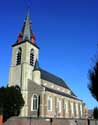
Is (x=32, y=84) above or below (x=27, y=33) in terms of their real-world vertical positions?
below

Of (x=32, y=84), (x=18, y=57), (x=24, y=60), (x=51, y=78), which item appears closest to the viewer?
(x=32, y=84)

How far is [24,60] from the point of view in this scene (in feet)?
155

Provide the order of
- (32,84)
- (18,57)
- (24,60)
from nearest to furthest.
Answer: (32,84), (24,60), (18,57)

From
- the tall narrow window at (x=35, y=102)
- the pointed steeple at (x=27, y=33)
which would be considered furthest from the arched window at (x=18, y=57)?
the tall narrow window at (x=35, y=102)

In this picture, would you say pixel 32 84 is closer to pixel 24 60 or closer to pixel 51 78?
pixel 24 60

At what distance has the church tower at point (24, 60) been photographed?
45.3m

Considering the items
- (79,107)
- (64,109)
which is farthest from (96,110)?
(64,109)

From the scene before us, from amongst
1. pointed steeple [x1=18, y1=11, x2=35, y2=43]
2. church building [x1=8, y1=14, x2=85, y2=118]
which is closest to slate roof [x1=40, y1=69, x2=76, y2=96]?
church building [x1=8, y1=14, x2=85, y2=118]

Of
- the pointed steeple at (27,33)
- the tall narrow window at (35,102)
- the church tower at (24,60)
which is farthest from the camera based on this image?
the pointed steeple at (27,33)

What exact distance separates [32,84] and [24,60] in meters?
6.20

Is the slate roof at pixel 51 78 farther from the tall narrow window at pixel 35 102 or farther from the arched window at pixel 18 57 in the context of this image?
the tall narrow window at pixel 35 102

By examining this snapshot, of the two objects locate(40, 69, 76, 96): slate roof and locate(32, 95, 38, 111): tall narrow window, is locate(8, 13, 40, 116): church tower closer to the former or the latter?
locate(32, 95, 38, 111): tall narrow window

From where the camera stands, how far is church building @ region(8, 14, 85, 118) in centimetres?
4269

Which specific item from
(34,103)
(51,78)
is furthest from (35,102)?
(51,78)
